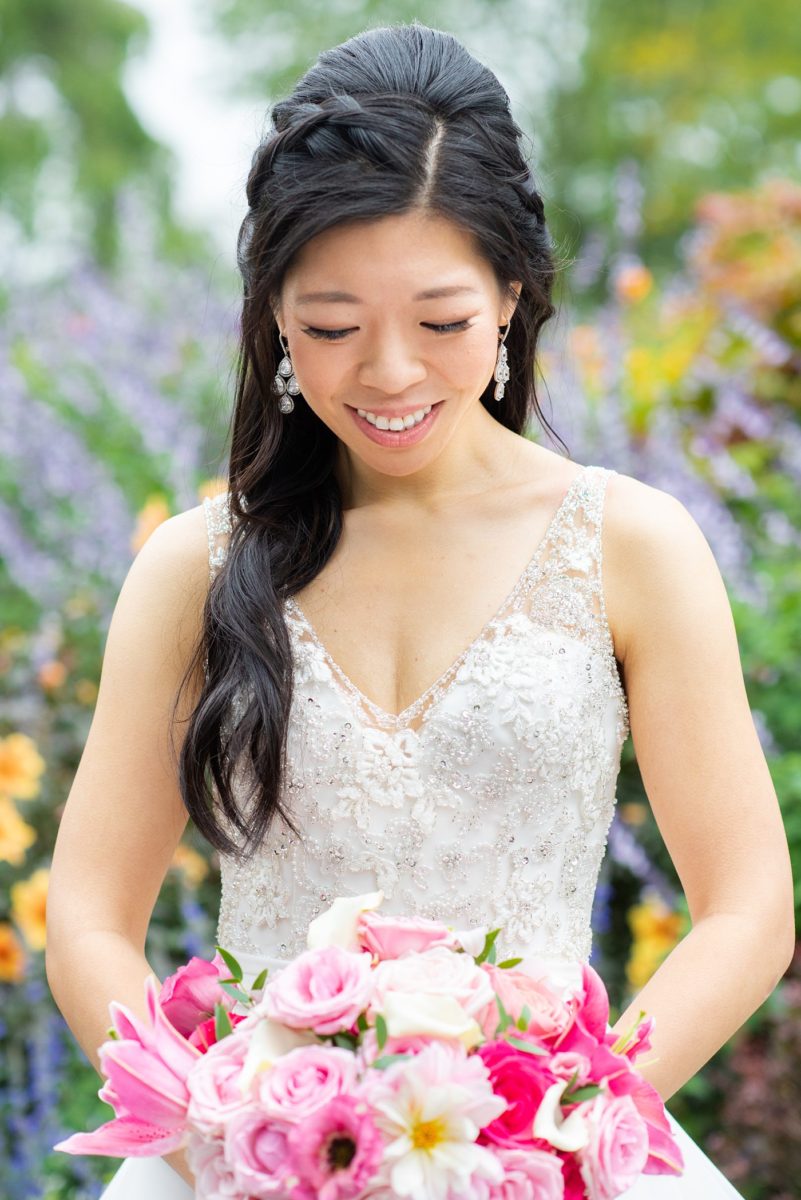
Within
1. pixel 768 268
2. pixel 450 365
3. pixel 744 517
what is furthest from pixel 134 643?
pixel 768 268

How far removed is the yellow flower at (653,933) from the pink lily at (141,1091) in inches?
85.0

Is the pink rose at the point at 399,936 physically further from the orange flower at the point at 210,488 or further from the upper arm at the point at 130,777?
the orange flower at the point at 210,488

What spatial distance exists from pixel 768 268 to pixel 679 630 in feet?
12.7

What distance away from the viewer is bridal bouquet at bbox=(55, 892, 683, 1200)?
136cm

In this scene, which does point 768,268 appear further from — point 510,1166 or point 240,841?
point 510,1166

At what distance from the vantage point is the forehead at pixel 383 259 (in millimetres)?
1934

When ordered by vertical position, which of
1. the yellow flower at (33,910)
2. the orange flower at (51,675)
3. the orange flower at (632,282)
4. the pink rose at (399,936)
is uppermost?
the orange flower at (632,282)

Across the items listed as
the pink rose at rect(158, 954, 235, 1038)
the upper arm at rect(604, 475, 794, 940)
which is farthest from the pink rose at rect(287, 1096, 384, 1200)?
the upper arm at rect(604, 475, 794, 940)

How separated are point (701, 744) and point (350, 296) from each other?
77 centimetres


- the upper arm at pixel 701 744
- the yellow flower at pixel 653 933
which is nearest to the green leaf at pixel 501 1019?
the upper arm at pixel 701 744

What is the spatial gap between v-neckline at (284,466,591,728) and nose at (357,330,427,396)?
15.6 inches

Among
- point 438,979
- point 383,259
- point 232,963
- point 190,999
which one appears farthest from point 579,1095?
point 383,259

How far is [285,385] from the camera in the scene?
2.31 meters

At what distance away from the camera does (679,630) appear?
6.70ft
